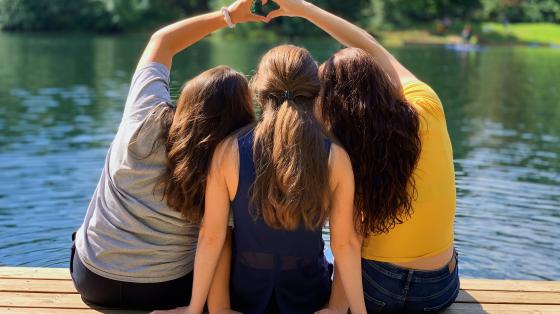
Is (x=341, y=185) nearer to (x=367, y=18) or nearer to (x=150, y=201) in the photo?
(x=150, y=201)

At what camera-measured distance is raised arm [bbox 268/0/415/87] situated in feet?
9.24

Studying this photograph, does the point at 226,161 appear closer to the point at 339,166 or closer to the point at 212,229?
the point at 212,229

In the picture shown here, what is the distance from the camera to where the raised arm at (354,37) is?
282 cm

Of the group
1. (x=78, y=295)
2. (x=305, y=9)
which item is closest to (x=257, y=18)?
(x=305, y=9)

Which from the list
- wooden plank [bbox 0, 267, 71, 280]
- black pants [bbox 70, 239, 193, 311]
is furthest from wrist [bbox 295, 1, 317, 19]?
wooden plank [bbox 0, 267, 71, 280]

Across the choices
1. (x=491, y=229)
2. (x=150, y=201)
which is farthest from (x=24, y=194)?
(x=150, y=201)

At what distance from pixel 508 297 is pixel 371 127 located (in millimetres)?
1294

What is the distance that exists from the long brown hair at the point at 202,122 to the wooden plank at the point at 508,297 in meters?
1.38

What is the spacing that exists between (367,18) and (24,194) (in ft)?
143

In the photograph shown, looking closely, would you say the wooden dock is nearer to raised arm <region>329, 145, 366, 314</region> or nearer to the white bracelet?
raised arm <region>329, 145, 366, 314</region>

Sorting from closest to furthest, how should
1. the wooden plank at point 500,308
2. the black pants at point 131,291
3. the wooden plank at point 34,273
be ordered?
the black pants at point 131,291 < the wooden plank at point 500,308 < the wooden plank at point 34,273

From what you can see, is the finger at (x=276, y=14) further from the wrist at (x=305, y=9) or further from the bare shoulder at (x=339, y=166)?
the bare shoulder at (x=339, y=166)

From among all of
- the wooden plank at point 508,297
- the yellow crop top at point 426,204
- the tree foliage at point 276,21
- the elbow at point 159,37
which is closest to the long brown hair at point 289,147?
the yellow crop top at point 426,204

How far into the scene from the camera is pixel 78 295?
10.1 feet
